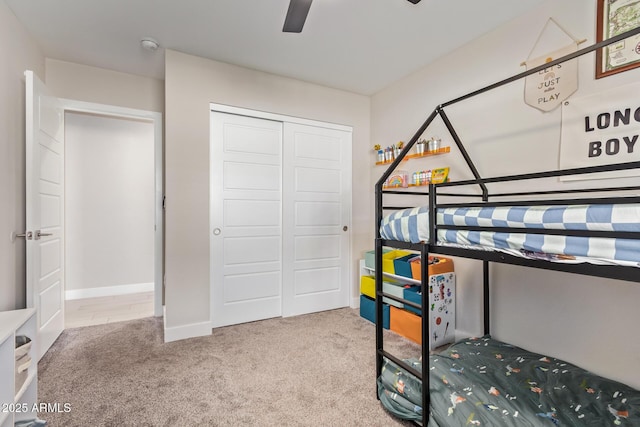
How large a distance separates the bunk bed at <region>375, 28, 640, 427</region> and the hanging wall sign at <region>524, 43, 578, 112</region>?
1.69 ft

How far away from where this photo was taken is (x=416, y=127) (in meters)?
2.93

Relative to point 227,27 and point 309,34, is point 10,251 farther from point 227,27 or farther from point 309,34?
point 309,34

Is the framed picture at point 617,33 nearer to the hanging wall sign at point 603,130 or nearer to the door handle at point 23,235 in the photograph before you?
the hanging wall sign at point 603,130

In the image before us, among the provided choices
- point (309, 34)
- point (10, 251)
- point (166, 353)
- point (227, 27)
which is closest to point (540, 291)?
point (309, 34)

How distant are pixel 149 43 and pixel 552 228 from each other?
2.91m

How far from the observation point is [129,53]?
2.62 m

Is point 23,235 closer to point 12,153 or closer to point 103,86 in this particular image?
point 12,153

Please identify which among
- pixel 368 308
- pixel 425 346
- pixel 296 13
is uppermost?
pixel 296 13

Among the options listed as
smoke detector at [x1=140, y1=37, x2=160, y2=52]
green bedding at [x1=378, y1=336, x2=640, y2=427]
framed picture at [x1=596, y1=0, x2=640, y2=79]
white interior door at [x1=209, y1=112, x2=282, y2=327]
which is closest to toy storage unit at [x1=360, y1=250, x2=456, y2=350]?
green bedding at [x1=378, y1=336, x2=640, y2=427]

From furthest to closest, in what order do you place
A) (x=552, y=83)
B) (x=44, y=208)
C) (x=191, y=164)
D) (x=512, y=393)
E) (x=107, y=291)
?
(x=107, y=291)
(x=191, y=164)
(x=44, y=208)
(x=552, y=83)
(x=512, y=393)

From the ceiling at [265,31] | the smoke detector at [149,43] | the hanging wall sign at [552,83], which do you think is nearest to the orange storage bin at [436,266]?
the hanging wall sign at [552,83]

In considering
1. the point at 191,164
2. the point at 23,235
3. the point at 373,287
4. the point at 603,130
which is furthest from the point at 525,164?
the point at 23,235

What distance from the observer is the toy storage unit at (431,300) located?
240cm

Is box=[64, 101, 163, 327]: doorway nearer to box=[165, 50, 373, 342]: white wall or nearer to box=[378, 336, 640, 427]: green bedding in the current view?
box=[165, 50, 373, 342]: white wall
